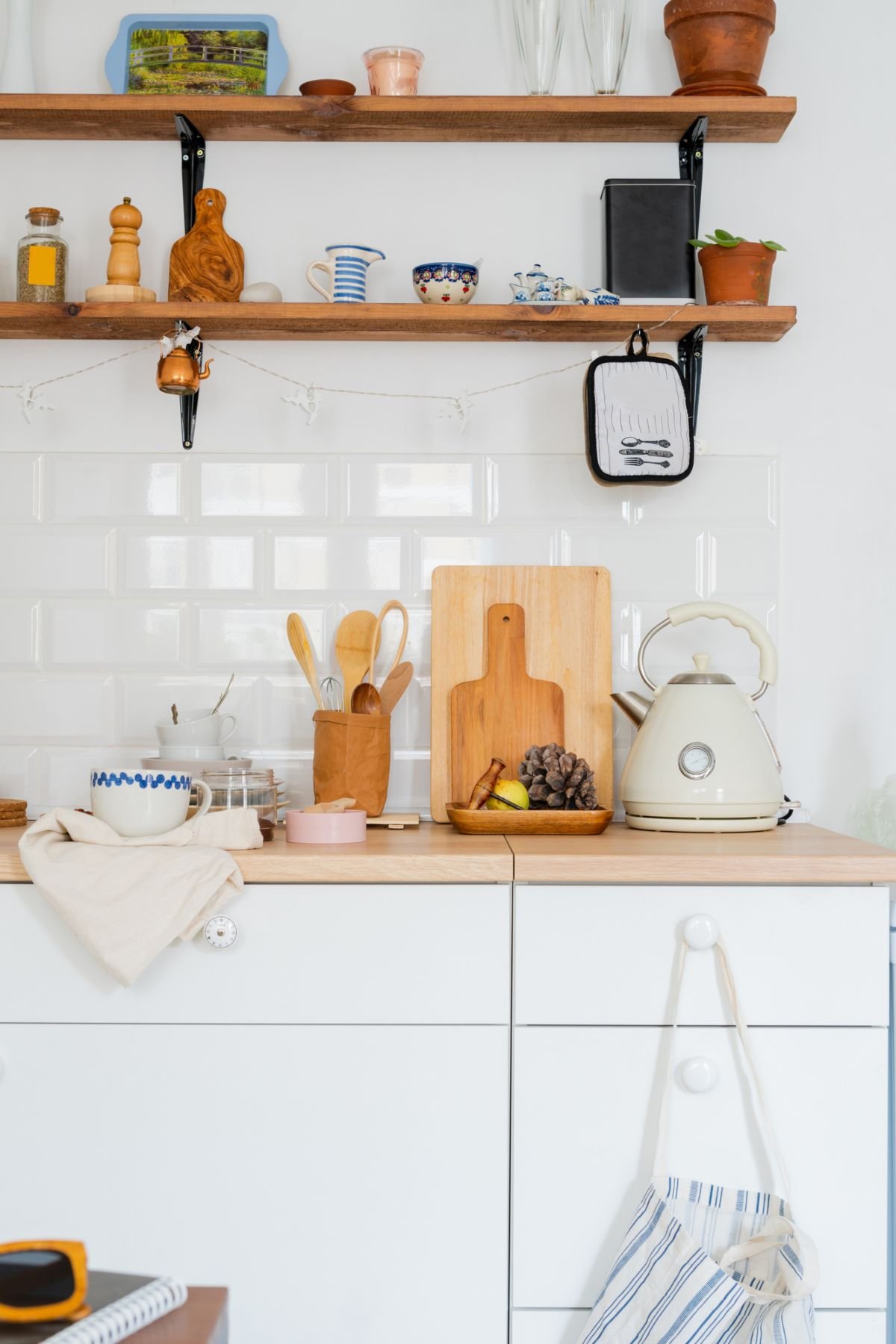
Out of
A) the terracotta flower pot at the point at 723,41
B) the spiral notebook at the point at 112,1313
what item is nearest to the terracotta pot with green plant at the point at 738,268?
the terracotta flower pot at the point at 723,41

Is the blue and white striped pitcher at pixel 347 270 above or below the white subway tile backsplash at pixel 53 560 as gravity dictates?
above

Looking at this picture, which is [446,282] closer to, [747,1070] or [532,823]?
[532,823]

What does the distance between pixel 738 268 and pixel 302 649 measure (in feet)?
2.98

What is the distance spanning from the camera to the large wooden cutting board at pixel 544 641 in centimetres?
195

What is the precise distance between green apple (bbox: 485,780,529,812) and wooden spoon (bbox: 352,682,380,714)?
25cm

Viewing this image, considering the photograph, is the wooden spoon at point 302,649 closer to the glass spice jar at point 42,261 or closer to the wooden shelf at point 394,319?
the wooden shelf at point 394,319

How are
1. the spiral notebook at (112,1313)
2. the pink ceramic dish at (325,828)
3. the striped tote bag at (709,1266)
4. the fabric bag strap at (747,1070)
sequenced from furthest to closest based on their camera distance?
the pink ceramic dish at (325,828) → the fabric bag strap at (747,1070) → the striped tote bag at (709,1266) → the spiral notebook at (112,1313)

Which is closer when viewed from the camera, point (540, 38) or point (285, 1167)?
point (285, 1167)

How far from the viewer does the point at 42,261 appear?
1.95m

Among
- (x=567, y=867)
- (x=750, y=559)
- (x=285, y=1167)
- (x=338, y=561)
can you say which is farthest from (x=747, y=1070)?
(x=338, y=561)

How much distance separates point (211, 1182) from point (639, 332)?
1374mm

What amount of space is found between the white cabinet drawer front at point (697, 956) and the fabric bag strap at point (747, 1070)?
11mm

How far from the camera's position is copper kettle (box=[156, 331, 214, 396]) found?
73.5 inches

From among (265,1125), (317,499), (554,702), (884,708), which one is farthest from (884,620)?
(265,1125)
